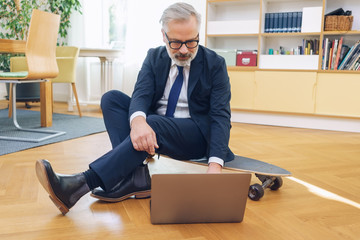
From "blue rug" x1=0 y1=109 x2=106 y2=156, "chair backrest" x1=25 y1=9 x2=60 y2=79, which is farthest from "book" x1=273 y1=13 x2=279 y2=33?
"chair backrest" x1=25 y1=9 x2=60 y2=79

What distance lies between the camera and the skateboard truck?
59.9 inches

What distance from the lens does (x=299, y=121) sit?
3.54m

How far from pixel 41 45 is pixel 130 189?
1628 mm

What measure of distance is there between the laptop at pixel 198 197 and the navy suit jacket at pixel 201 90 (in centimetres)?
29

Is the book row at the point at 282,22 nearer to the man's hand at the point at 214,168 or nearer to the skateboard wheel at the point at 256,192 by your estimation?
the skateboard wheel at the point at 256,192

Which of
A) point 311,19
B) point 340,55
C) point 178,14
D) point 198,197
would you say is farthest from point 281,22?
point 198,197

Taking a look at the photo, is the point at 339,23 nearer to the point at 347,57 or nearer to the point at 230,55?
the point at 347,57

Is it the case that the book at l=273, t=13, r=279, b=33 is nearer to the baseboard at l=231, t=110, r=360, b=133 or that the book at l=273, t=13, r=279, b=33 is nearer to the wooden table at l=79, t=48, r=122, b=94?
the baseboard at l=231, t=110, r=360, b=133

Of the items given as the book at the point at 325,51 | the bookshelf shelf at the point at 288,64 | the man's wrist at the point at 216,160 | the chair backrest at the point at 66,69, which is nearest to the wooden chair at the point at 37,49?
the chair backrest at the point at 66,69

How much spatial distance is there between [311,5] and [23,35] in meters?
3.30

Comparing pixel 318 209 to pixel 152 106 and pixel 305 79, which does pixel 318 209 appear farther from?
pixel 305 79

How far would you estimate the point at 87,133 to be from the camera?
9.48 ft

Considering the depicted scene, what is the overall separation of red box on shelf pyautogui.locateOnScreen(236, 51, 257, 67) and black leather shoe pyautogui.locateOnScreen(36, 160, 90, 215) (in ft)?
8.84

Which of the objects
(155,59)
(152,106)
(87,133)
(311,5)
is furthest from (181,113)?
Result: (311,5)
